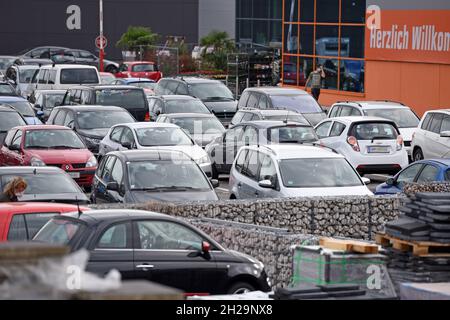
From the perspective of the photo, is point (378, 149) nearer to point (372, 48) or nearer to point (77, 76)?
point (372, 48)

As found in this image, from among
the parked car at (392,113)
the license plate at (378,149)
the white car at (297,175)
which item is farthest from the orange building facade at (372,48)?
the white car at (297,175)

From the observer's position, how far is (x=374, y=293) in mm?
10945

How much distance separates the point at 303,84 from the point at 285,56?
6.97 feet

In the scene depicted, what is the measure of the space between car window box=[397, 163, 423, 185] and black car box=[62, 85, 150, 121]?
12.4m

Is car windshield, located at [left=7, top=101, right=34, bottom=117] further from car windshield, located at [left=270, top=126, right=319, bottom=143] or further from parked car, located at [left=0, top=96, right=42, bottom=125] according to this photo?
car windshield, located at [left=270, top=126, right=319, bottom=143]

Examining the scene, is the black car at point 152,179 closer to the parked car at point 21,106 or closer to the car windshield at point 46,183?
the car windshield at point 46,183

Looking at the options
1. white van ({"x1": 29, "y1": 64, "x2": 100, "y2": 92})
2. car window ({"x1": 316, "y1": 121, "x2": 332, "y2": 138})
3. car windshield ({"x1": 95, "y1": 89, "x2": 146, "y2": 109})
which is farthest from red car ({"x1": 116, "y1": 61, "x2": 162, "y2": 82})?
car window ({"x1": 316, "y1": 121, "x2": 332, "y2": 138})

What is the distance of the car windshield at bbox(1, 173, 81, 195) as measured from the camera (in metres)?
17.7

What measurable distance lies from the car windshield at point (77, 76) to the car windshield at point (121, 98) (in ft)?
26.5

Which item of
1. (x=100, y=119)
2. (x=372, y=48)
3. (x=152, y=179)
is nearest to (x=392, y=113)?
(x=100, y=119)

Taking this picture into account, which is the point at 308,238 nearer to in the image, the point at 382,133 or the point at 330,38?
the point at 382,133

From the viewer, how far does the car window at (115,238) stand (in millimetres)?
12234

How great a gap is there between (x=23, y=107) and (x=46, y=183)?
15.1 meters
